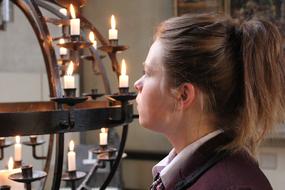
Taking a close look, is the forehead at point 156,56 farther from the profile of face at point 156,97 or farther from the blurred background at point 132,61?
the blurred background at point 132,61

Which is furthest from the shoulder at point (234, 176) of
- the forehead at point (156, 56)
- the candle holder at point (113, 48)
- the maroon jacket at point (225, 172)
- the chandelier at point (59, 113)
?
the candle holder at point (113, 48)

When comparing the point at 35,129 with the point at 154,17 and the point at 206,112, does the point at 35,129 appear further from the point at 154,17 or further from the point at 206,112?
the point at 154,17

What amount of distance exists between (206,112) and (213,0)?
325cm

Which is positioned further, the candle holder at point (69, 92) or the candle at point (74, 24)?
the candle at point (74, 24)

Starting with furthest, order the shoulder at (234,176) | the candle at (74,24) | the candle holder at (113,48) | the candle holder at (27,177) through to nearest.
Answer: the candle holder at (113,48) < the candle at (74,24) < the candle holder at (27,177) < the shoulder at (234,176)

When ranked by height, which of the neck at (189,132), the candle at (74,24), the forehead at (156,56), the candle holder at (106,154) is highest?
the candle at (74,24)

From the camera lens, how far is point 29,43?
393cm

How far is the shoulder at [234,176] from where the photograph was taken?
2.83ft

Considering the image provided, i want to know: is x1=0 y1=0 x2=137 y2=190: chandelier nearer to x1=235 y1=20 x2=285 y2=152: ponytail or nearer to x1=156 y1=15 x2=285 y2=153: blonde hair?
x1=156 y1=15 x2=285 y2=153: blonde hair

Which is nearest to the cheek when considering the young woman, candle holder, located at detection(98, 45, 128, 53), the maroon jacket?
the young woman

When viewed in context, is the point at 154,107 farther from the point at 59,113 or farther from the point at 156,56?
the point at 59,113

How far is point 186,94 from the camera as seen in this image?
3.24ft

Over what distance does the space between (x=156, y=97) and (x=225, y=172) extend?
231 millimetres

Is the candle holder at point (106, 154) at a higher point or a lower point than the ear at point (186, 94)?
lower
